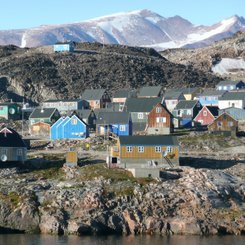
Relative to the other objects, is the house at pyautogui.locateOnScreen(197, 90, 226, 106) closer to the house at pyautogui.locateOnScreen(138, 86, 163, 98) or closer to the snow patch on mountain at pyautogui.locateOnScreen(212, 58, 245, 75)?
the house at pyautogui.locateOnScreen(138, 86, 163, 98)

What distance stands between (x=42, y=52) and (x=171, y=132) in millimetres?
60271

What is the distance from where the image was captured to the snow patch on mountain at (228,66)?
511 feet

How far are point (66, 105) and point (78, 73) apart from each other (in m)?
23.9

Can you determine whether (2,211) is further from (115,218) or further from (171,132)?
(171,132)

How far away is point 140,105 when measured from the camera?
92.6 metres

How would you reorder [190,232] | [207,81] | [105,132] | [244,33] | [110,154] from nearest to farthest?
[190,232] → [110,154] → [105,132] → [207,81] → [244,33]

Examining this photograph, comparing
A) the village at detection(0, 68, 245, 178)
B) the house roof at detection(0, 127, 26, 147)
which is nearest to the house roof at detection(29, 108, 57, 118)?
the village at detection(0, 68, 245, 178)

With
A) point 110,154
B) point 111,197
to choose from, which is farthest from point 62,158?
point 111,197

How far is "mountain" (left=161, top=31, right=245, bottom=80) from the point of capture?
15525 cm

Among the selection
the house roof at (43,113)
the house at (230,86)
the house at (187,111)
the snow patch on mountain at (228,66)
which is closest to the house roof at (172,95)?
the house at (187,111)

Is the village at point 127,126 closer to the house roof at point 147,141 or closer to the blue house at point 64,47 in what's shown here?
the house roof at point 147,141

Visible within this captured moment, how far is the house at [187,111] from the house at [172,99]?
28.4 feet

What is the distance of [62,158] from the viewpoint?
6975 centimetres

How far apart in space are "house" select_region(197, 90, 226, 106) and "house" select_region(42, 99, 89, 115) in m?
15.6
